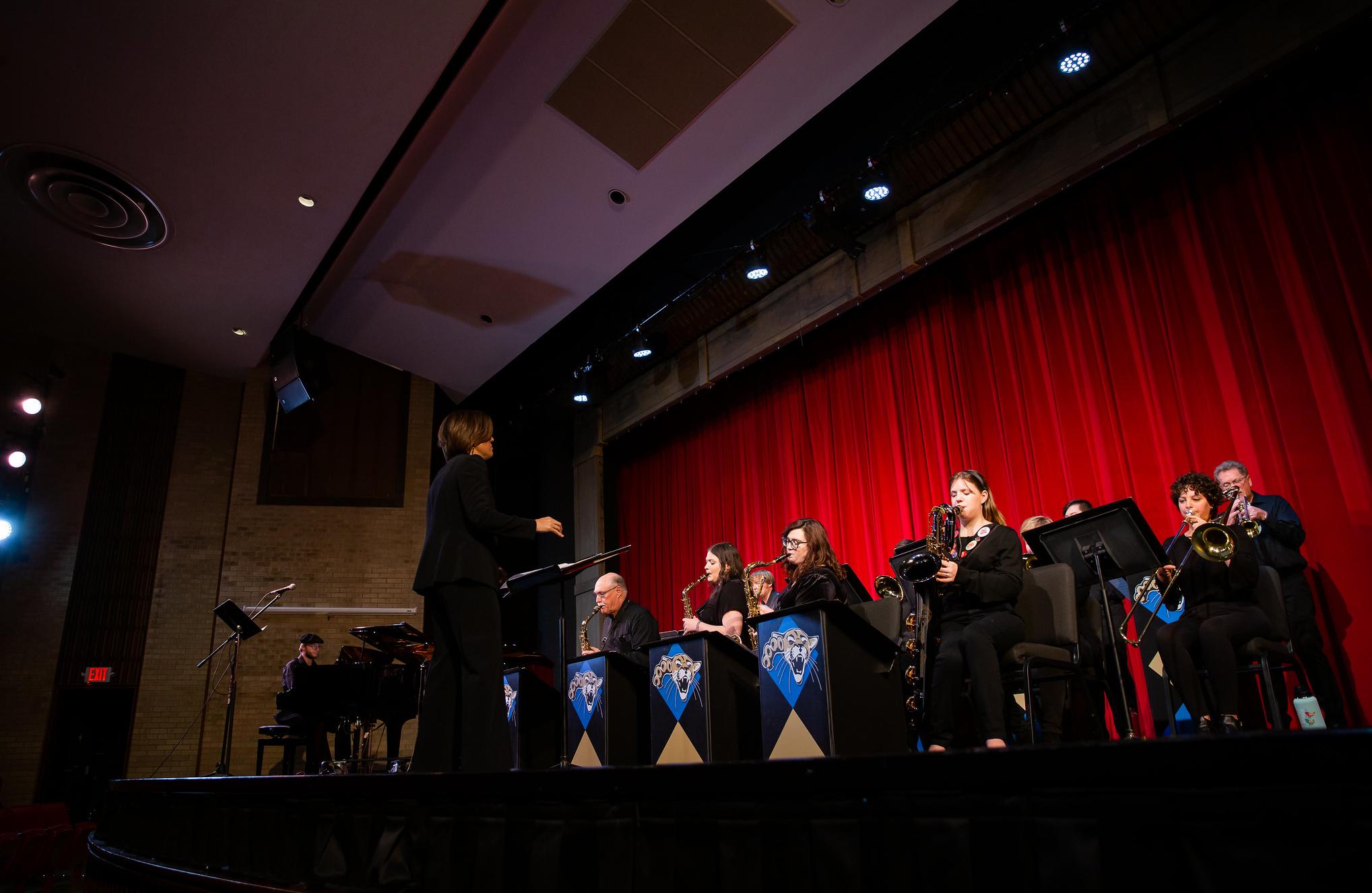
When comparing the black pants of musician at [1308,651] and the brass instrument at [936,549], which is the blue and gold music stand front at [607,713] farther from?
the black pants of musician at [1308,651]

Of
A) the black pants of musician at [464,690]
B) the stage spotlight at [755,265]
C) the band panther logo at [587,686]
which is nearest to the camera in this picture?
the black pants of musician at [464,690]

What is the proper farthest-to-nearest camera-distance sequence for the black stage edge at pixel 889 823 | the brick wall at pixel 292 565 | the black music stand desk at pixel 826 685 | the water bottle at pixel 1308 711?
the brick wall at pixel 292 565, the water bottle at pixel 1308 711, the black music stand desk at pixel 826 685, the black stage edge at pixel 889 823

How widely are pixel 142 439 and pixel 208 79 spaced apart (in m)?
6.16

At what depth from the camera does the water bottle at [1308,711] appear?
412 cm

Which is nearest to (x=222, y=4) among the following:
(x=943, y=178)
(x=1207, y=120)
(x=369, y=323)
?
(x=369, y=323)

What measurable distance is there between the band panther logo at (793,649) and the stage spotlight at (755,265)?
5156 millimetres

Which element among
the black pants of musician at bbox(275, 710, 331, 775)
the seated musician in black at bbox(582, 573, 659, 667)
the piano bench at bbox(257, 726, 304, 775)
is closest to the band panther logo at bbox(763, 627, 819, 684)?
the seated musician in black at bbox(582, 573, 659, 667)

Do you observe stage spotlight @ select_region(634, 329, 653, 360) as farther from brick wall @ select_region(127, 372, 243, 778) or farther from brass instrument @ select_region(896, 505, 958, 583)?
brick wall @ select_region(127, 372, 243, 778)

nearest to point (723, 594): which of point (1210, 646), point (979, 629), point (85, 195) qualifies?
point (979, 629)

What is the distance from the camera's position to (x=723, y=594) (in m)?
5.11

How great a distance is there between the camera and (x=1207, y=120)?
600 centimetres

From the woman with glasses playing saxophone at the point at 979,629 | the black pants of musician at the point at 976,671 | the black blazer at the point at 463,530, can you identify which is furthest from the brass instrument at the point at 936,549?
the black blazer at the point at 463,530

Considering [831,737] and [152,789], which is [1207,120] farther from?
[152,789]

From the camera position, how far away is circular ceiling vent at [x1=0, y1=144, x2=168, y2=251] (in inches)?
303
